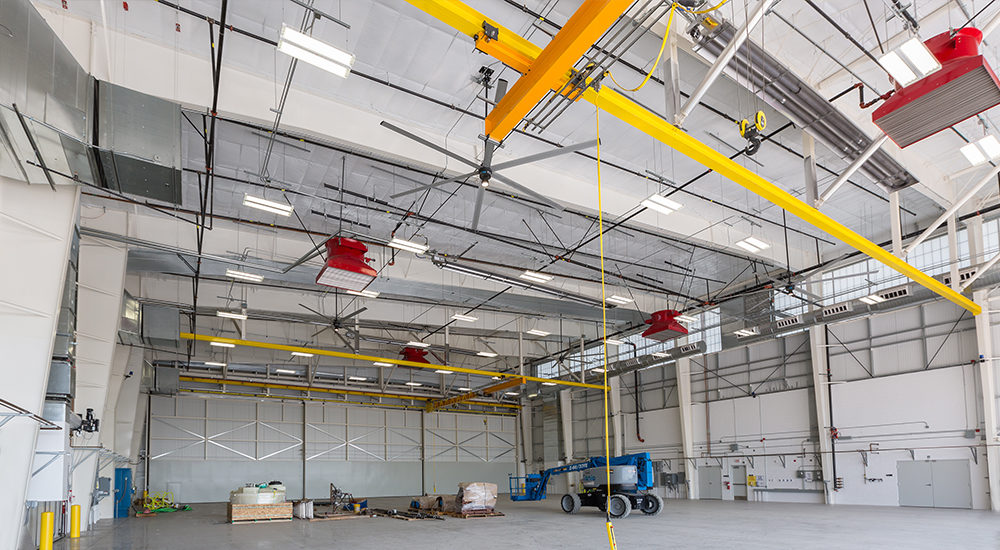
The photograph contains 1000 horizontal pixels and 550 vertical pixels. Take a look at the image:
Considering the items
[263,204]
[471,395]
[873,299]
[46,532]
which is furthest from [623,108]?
[471,395]

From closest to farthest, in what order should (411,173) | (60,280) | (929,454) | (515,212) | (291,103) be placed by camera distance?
1. (60,280)
2. (291,103)
3. (411,173)
4. (515,212)
5. (929,454)

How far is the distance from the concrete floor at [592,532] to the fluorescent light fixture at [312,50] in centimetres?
997

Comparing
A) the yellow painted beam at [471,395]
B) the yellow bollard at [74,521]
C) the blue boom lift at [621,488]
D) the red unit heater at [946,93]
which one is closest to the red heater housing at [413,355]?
the yellow painted beam at [471,395]

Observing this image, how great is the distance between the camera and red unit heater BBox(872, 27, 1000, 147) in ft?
26.9

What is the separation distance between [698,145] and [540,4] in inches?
150

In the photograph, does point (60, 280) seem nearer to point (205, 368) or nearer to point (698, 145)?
point (698, 145)

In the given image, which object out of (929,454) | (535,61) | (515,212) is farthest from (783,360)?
(535,61)

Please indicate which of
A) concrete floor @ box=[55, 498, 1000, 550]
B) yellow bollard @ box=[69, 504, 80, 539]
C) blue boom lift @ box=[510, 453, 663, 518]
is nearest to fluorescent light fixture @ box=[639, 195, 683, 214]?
concrete floor @ box=[55, 498, 1000, 550]

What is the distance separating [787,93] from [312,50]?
8.24m

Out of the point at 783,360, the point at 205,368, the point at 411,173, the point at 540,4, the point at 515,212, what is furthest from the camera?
the point at 205,368

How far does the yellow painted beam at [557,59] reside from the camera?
7.44 meters

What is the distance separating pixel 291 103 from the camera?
42.2 ft

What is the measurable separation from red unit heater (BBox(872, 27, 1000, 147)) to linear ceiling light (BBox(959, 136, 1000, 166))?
270 centimetres

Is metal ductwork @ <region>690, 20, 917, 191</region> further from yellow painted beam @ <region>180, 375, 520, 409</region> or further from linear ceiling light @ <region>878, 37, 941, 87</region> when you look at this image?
yellow painted beam @ <region>180, 375, 520, 409</region>
